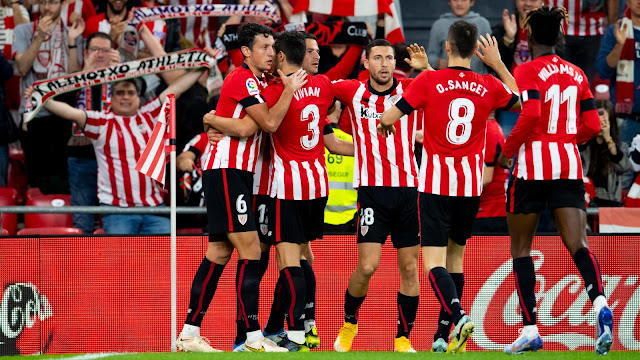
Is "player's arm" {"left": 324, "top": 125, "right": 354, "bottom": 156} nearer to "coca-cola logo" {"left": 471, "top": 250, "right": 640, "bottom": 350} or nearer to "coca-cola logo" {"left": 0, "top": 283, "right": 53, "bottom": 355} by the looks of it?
"coca-cola logo" {"left": 471, "top": 250, "right": 640, "bottom": 350}

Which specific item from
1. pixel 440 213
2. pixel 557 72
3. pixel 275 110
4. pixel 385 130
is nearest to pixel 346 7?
pixel 275 110

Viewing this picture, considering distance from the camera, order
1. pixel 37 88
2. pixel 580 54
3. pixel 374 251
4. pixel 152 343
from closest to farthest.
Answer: pixel 374 251 → pixel 152 343 → pixel 37 88 → pixel 580 54

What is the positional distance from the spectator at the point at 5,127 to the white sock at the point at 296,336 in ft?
15.0

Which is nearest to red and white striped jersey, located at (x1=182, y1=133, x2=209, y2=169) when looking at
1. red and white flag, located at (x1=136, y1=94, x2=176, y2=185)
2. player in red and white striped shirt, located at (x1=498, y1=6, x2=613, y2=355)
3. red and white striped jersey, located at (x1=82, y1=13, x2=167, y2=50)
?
red and white striped jersey, located at (x1=82, y1=13, x2=167, y2=50)

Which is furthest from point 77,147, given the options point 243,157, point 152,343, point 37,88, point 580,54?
point 580,54

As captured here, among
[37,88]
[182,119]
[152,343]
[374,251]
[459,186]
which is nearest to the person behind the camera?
[459,186]

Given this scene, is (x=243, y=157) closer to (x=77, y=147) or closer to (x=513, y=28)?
(x=77, y=147)

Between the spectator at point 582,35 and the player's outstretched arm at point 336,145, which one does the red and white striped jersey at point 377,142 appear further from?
the spectator at point 582,35

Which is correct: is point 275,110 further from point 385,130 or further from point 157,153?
point 157,153

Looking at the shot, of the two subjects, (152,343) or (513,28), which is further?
(513,28)

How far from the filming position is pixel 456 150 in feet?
23.8

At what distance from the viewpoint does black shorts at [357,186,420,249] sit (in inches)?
302

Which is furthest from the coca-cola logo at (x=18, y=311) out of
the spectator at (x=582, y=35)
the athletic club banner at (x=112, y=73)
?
the spectator at (x=582, y=35)

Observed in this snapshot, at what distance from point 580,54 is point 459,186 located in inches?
201
